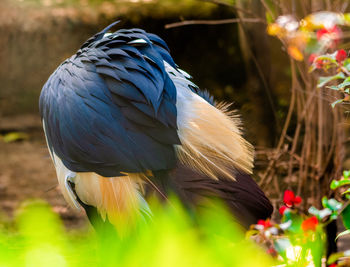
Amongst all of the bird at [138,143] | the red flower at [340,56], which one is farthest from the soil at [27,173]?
the red flower at [340,56]

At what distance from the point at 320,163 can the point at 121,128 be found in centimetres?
136

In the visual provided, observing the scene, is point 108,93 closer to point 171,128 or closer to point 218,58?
point 171,128

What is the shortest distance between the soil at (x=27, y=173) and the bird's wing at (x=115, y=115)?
1630 mm

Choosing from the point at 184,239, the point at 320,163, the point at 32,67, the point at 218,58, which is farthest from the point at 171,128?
the point at 32,67

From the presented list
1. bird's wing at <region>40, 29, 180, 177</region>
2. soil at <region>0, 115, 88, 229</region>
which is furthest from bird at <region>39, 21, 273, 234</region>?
soil at <region>0, 115, 88, 229</region>

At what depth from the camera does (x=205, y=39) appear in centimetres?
621

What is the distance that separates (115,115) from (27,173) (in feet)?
10.5

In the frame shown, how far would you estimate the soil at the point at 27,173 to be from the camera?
13.6 ft

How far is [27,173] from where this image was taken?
16.3ft

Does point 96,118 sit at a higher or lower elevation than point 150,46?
lower

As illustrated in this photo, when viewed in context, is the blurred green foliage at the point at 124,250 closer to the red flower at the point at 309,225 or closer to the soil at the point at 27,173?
the red flower at the point at 309,225

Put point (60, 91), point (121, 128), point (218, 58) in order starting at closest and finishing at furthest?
A: point (121, 128) → point (60, 91) → point (218, 58)

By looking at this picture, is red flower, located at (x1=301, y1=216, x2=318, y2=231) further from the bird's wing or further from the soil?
the soil

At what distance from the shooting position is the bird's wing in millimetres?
1916
